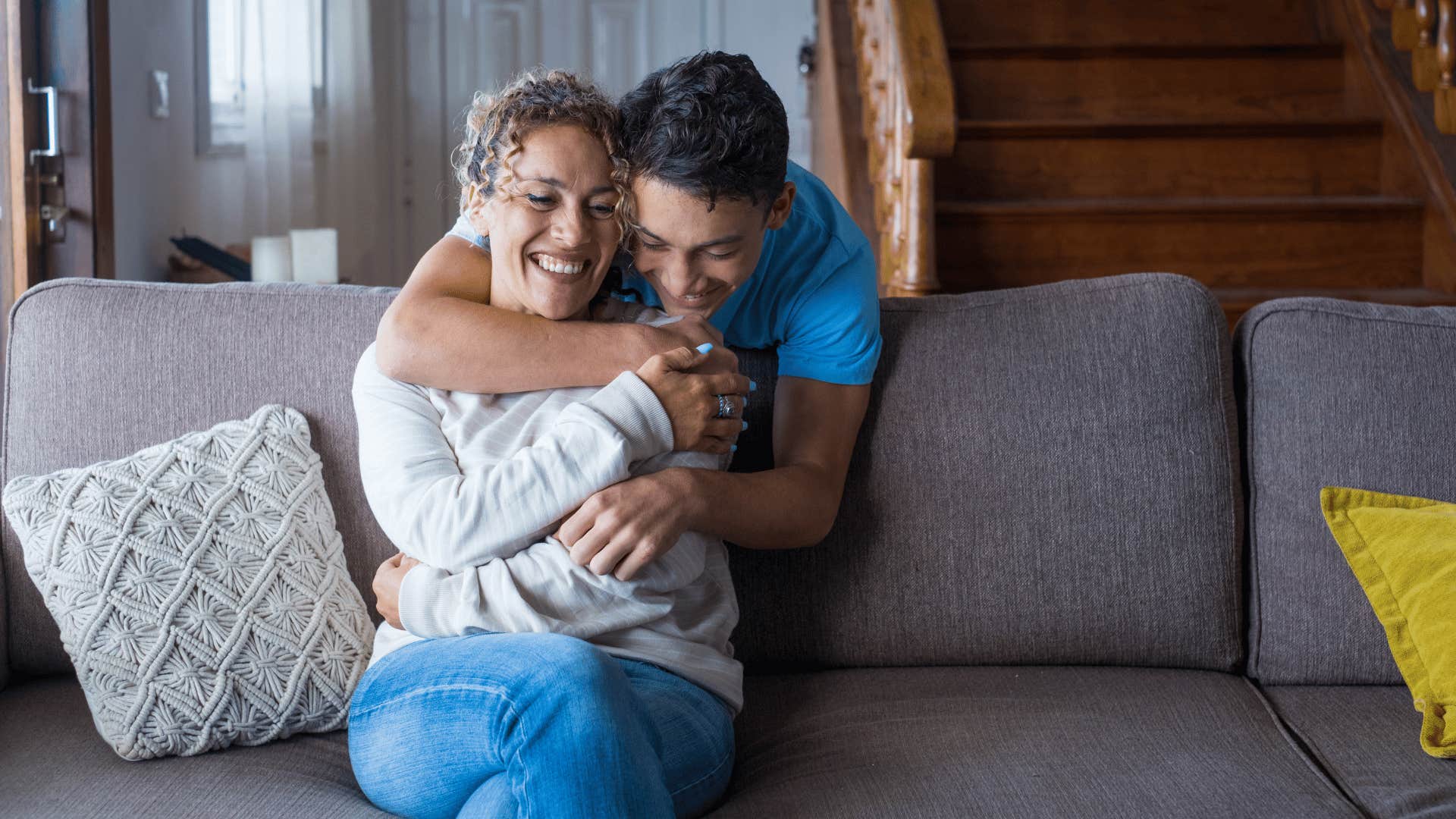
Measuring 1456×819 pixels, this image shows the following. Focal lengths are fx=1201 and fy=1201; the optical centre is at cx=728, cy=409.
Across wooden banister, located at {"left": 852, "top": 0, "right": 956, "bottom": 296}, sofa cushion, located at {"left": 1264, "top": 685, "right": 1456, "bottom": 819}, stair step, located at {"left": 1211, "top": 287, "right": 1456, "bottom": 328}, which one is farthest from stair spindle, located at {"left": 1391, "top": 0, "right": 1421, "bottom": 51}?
sofa cushion, located at {"left": 1264, "top": 685, "right": 1456, "bottom": 819}

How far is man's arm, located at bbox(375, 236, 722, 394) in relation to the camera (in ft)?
4.04

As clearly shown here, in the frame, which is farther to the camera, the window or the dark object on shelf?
the window

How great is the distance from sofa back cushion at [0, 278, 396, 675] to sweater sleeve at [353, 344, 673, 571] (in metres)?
0.24

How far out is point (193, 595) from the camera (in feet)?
4.09

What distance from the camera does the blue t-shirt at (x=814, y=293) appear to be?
4.50 ft

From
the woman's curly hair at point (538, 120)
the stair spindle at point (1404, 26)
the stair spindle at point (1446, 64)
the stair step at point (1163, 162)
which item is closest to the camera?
the woman's curly hair at point (538, 120)

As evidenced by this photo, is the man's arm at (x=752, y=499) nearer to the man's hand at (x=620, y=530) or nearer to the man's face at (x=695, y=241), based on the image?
the man's hand at (x=620, y=530)

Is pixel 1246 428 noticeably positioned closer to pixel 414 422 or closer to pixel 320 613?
pixel 414 422

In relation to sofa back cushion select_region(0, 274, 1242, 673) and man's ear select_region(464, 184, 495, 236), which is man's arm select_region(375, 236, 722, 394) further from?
sofa back cushion select_region(0, 274, 1242, 673)

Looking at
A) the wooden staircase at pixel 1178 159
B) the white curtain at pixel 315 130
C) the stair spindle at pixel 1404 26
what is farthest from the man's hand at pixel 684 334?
the white curtain at pixel 315 130

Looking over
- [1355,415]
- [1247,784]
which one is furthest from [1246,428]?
[1247,784]

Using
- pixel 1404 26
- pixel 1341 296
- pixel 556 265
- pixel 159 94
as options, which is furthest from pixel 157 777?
Answer: pixel 1404 26

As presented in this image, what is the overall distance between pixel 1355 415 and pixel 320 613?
1.24 m

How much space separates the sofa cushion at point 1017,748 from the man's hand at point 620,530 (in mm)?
260
